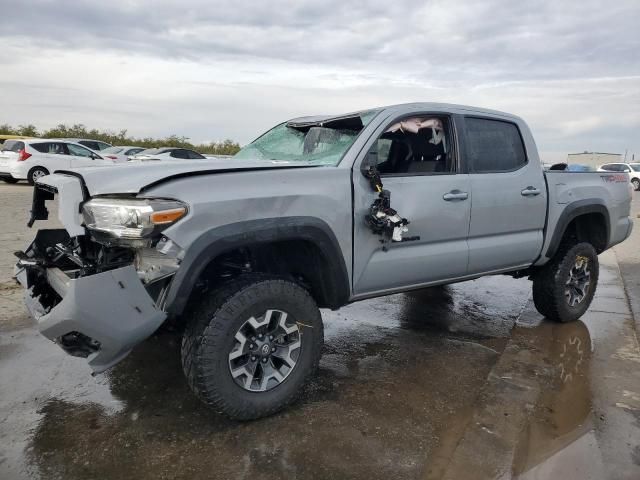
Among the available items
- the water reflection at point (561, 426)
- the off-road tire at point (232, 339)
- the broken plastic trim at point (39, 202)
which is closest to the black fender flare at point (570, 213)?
the water reflection at point (561, 426)

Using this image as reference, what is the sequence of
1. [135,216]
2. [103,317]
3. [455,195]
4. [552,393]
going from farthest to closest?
[455,195]
[552,393]
[135,216]
[103,317]

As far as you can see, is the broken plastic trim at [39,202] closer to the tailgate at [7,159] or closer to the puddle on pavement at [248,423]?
the puddle on pavement at [248,423]

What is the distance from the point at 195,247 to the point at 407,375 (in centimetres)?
190

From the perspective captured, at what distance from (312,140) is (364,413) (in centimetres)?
193

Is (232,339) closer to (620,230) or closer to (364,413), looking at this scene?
(364,413)

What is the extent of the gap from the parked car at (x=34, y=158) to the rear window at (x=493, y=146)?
1449 cm

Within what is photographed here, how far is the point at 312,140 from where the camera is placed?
387 cm

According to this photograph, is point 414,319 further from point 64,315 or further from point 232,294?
point 64,315

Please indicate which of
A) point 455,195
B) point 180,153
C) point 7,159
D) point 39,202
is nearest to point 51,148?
point 7,159

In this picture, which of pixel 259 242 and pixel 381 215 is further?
pixel 381 215

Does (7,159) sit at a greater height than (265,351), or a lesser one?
greater

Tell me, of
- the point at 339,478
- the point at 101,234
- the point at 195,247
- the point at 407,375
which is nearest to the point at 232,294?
the point at 195,247

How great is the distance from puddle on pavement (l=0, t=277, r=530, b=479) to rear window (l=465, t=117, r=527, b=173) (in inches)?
58.7

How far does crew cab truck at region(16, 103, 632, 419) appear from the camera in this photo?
2.62 meters
